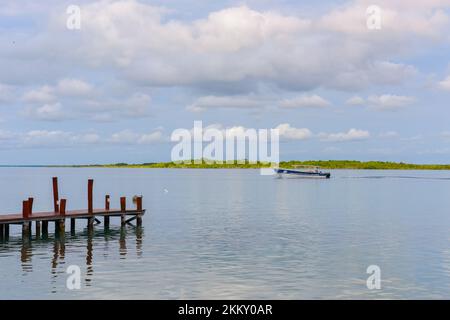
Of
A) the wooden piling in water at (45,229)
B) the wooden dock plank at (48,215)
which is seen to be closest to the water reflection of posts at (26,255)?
the wooden dock plank at (48,215)

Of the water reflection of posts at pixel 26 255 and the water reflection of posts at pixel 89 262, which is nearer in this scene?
the water reflection of posts at pixel 89 262

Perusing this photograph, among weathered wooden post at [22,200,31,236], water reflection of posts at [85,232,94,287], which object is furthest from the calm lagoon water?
weathered wooden post at [22,200,31,236]

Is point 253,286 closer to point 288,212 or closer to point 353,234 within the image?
point 353,234

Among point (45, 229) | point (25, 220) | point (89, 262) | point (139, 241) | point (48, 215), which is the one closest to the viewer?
point (89, 262)

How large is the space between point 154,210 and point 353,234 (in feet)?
102

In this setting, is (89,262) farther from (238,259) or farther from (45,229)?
(45,229)

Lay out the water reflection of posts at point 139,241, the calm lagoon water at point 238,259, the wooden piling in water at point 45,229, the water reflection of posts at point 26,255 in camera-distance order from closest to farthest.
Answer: the calm lagoon water at point 238,259, the water reflection of posts at point 26,255, the water reflection of posts at point 139,241, the wooden piling in water at point 45,229

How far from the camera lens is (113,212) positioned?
52344 mm

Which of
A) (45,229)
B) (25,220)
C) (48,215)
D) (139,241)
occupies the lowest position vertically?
(139,241)

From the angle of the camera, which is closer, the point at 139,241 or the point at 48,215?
the point at 139,241

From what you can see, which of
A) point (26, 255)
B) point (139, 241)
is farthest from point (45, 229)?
point (26, 255)

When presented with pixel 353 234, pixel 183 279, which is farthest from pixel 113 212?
pixel 183 279

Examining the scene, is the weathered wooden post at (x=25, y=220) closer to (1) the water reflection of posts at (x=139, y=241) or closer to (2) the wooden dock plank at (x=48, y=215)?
(2) the wooden dock plank at (x=48, y=215)
